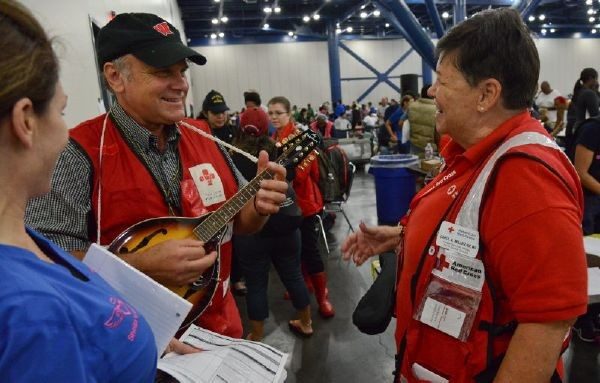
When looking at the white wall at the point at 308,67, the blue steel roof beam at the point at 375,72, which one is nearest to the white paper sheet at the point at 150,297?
the white wall at the point at 308,67

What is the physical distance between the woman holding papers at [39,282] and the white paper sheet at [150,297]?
11.5 inches

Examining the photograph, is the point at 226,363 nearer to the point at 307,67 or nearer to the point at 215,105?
the point at 215,105

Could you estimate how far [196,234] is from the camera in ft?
4.84

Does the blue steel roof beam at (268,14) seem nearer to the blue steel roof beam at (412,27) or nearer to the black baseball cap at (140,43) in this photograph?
the blue steel roof beam at (412,27)

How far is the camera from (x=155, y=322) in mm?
1051

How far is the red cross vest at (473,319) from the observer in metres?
1.08

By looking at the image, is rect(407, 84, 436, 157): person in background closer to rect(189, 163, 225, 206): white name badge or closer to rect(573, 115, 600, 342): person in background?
rect(573, 115, 600, 342): person in background

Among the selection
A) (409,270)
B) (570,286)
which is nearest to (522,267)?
(570,286)

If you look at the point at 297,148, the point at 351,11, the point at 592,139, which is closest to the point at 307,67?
the point at 351,11

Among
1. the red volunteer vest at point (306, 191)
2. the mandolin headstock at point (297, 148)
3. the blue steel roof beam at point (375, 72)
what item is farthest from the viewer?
the blue steel roof beam at point (375, 72)

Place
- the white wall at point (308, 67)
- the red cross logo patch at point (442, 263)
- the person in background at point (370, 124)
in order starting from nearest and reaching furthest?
the red cross logo patch at point (442, 263)
the person in background at point (370, 124)
the white wall at point (308, 67)

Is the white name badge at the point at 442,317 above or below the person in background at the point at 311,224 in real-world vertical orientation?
above

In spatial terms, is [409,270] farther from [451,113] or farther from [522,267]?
[451,113]

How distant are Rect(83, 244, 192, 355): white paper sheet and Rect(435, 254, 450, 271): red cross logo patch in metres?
0.67
